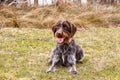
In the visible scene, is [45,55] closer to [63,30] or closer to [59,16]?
[63,30]

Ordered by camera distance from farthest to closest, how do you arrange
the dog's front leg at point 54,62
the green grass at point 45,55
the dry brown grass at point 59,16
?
the dry brown grass at point 59,16, the dog's front leg at point 54,62, the green grass at point 45,55

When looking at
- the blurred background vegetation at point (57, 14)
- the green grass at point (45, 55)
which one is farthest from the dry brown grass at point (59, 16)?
the green grass at point (45, 55)

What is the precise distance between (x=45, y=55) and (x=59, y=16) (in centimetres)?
536

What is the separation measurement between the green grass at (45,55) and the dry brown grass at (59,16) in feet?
2.99

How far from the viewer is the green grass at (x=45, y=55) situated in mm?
6894

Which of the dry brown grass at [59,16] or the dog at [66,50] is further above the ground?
the dog at [66,50]

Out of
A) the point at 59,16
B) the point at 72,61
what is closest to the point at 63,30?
the point at 72,61

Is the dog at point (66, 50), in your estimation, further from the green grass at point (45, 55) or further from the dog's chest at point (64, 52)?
the green grass at point (45, 55)

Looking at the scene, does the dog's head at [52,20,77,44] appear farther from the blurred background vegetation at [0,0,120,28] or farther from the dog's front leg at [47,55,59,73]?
the blurred background vegetation at [0,0,120,28]

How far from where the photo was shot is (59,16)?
13570 millimetres

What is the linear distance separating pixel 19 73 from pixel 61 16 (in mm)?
6759

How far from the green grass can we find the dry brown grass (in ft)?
2.99

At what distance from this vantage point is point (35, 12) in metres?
13.9

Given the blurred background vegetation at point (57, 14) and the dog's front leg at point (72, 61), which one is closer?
the dog's front leg at point (72, 61)
